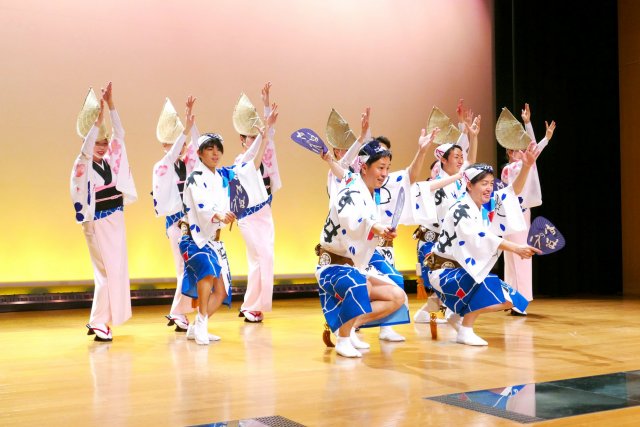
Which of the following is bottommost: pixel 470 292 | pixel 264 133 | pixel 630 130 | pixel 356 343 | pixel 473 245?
pixel 356 343

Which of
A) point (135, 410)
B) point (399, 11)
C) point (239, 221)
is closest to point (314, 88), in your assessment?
point (399, 11)

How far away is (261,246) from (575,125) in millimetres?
4125

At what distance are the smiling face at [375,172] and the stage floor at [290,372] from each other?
0.90 m

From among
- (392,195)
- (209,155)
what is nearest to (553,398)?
(392,195)

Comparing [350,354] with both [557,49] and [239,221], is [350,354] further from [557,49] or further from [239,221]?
[557,49]

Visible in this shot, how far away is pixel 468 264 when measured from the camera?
439 centimetres

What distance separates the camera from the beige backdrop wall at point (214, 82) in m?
6.97

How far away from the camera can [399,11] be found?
28.4ft

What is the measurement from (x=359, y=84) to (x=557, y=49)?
2135 mm

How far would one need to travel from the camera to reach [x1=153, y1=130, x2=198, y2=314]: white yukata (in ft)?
17.9

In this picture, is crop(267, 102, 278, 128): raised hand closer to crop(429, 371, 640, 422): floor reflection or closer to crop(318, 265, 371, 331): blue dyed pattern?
crop(318, 265, 371, 331): blue dyed pattern

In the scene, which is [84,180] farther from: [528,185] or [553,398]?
[528,185]

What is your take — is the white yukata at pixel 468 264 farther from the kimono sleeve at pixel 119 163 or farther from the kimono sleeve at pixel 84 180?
the kimono sleeve at pixel 84 180

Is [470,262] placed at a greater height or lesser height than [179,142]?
lesser
